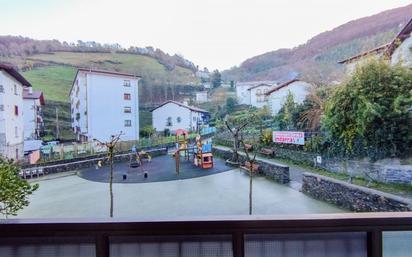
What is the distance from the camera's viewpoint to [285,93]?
1954 millimetres

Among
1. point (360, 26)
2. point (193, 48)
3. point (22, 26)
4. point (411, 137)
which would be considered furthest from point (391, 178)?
point (22, 26)

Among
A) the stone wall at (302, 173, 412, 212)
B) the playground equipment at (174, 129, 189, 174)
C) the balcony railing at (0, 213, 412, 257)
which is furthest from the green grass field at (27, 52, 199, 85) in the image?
the balcony railing at (0, 213, 412, 257)

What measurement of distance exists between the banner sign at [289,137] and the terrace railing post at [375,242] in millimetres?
1297

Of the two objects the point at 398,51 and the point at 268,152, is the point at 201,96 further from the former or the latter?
the point at 398,51

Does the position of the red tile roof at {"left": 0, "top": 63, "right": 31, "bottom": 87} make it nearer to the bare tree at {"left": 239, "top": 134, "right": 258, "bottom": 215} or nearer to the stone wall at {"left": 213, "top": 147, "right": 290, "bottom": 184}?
the stone wall at {"left": 213, "top": 147, "right": 290, "bottom": 184}

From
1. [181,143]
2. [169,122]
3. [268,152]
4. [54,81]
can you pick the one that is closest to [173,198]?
[181,143]

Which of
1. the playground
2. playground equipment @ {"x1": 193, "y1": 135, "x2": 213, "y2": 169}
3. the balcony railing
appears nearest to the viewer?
the balcony railing

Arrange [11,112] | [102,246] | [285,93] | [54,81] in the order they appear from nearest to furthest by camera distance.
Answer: [102,246] → [11,112] → [54,81] → [285,93]

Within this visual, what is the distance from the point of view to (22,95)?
1.63 metres

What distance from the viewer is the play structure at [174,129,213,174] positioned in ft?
6.78

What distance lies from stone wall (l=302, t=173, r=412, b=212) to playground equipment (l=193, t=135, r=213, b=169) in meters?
0.70

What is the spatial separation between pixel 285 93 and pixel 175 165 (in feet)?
3.09

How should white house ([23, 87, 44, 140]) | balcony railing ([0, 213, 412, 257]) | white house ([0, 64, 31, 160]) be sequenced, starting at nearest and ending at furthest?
1. balcony railing ([0, 213, 412, 257])
2. white house ([0, 64, 31, 160])
3. white house ([23, 87, 44, 140])

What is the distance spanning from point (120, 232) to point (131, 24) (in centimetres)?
138
